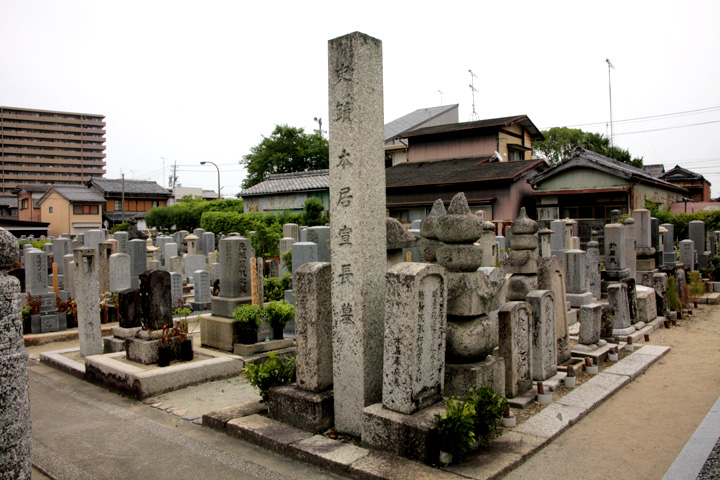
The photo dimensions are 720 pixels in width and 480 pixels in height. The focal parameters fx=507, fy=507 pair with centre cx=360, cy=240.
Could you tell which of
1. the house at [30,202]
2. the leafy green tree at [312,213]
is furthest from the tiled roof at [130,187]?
the leafy green tree at [312,213]

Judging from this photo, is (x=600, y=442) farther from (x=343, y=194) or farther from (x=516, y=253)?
(x=516, y=253)

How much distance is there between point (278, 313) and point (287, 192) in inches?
885

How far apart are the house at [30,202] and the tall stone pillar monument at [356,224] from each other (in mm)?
45502

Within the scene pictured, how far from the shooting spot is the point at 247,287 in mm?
9531

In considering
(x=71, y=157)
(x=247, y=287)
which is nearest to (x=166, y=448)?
(x=247, y=287)

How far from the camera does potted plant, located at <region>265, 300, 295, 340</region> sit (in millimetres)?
9023

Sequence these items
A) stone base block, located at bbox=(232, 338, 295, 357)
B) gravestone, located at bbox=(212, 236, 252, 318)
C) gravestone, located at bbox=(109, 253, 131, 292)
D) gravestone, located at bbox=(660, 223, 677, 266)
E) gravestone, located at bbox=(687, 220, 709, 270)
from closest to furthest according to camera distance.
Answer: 1. stone base block, located at bbox=(232, 338, 295, 357)
2. gravestone, located at bbox=(212, 236, 252, 318)
3. gravestone, located at bbox=(109, 253, 131, 292)
4. gravestone, located at bbox=(660, 223, 677, 266)
5. gravestone, located at bbox=(687, 220, 709, 270)

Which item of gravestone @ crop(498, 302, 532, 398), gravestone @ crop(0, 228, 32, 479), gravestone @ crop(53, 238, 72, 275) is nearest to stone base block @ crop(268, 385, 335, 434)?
gravestone @ crop(498, 302, 532, 398)

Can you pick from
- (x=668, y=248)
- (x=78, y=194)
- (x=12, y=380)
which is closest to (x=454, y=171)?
(x=668, y=248)

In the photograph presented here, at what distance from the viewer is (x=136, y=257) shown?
47.2 feet

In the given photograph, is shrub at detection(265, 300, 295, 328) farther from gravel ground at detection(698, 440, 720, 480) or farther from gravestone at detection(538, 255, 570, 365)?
gravel ground at detection(698, 440, 720, 480)

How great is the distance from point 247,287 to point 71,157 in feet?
276

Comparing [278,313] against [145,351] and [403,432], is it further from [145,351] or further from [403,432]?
[403,432]

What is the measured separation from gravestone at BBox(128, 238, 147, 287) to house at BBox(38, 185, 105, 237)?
97.4ft
